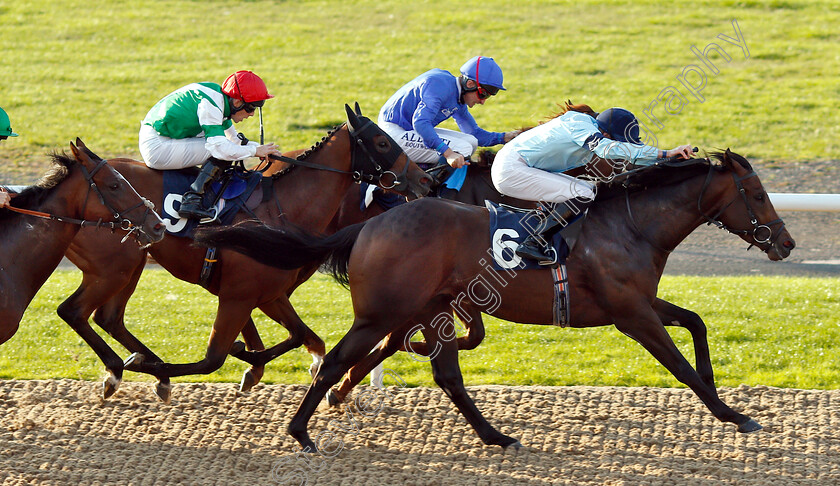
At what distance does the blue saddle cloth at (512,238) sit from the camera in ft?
16.4

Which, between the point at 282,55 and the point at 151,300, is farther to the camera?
the point at 282,55

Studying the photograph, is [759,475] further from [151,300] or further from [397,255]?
[151,300]

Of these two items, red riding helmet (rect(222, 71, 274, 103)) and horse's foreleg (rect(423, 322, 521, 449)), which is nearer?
horse's foreleg (rect(423, 322, 521, 449))

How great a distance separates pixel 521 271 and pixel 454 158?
1.22 m

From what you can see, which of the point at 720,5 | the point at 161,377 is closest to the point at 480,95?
the point at 161,377

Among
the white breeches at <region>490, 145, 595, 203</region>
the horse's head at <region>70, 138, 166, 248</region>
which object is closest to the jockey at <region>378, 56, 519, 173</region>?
the white breeches at <region>490, 145, 595, 203</region>

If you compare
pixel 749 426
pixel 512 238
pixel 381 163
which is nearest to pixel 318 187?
pixel 381 163

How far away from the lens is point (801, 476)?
4.73 meters

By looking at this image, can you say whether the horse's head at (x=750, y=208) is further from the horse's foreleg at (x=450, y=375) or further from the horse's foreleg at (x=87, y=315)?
the horse's foreleg at (x=87, y=315)

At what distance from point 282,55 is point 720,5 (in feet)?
25.2

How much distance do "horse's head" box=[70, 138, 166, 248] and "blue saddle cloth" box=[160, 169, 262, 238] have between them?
344 millimetres

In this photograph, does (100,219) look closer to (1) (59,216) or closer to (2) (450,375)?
(1) (59,216)

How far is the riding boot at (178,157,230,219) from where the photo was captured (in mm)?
5490

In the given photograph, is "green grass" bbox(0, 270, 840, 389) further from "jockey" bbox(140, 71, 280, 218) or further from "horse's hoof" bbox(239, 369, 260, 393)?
"jockey" bbox(140, 71, 280, 218)
